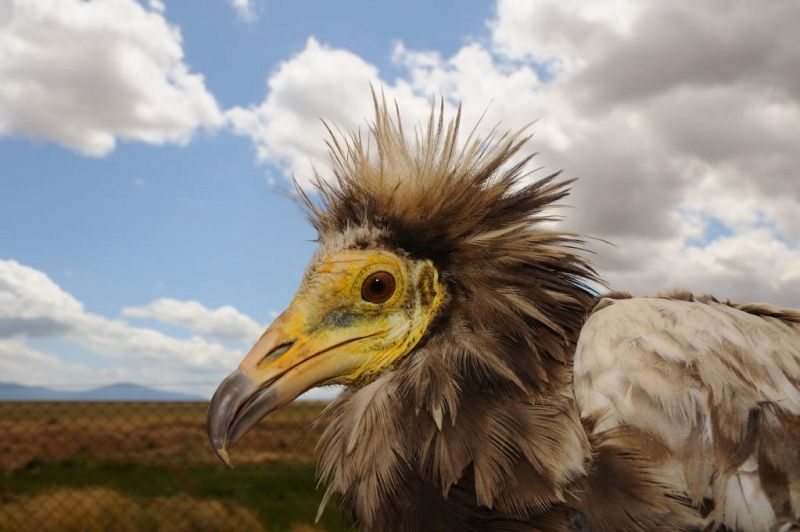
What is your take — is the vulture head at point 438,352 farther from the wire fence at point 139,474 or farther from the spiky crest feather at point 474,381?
the wire fence at point 139,474

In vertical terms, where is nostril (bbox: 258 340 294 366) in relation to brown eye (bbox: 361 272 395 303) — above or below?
below

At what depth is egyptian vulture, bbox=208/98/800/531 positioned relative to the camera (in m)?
2.82

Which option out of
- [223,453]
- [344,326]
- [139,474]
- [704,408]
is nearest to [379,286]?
[344,326]

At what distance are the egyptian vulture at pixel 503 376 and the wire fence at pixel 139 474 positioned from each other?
5.71 meters

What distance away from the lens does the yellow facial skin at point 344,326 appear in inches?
130

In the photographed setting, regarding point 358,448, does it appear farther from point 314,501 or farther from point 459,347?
point 314,501

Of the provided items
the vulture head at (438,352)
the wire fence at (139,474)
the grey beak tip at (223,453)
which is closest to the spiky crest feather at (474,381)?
the vulture head at (438,352)

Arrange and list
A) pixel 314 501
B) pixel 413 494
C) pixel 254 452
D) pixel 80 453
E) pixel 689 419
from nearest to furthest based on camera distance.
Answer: pixel 689 419
pixel 413 494
pixel 314 501
pixel 80 453
pixel 254 452

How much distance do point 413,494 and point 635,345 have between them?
1048 mm

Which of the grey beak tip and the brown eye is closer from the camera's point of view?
the grey beak tip

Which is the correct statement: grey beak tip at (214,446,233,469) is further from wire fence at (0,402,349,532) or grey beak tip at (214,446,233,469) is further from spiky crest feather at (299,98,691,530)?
wire fence at (0,402,349,532)

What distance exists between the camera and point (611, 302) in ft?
10.8

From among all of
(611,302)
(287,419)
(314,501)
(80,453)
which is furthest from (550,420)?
(287,419)

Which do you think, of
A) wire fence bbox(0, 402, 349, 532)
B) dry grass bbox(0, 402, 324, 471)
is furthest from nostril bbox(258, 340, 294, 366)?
dry grass bbox(0, 402, 324, 471)
